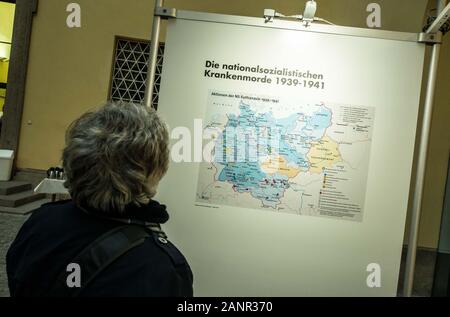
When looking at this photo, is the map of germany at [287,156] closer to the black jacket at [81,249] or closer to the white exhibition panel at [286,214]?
the white exhibition panel at [286,214]

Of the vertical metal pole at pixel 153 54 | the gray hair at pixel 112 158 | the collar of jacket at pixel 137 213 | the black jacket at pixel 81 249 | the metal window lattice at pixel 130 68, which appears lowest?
the black jacket at pixel 81 249

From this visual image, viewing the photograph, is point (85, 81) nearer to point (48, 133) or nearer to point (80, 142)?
point (48, 133)

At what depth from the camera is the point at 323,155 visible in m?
2.63

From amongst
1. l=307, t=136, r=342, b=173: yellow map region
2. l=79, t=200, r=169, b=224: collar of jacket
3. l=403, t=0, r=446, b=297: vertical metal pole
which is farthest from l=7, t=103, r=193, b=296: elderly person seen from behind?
l=403, t=0, r=446, b=297: vertical metal pole

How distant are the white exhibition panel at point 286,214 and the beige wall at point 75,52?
377cm

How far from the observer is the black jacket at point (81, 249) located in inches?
44.9

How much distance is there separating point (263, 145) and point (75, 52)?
4.92 meters

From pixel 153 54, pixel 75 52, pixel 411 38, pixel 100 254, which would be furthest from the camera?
pixel 75 52

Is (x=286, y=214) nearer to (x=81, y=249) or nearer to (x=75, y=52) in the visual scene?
(x=81, y=249)

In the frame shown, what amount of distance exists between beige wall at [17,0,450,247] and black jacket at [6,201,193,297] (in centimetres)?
558

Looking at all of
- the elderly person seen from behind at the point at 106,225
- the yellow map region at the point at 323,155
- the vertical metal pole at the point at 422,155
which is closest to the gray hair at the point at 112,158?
the elderly person seen from behind at the point at 106,225

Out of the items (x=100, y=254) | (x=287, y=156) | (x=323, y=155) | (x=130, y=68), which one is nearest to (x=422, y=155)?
(x=323, y=155)

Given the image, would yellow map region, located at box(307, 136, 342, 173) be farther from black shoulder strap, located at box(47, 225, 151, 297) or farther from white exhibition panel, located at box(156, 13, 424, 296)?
black shoulder strap, located at box(47, 225, 151, 297)

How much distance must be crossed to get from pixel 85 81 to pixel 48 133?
102 centimetres
